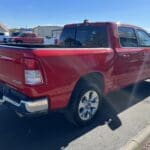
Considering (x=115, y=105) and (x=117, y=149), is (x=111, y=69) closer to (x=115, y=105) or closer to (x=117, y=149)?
(x=115, y=105)

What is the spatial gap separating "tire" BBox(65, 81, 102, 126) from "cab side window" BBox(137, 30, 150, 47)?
7.13ft

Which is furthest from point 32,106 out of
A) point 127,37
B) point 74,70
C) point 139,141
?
point 127,37

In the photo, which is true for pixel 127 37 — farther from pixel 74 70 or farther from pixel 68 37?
pixel 74 70

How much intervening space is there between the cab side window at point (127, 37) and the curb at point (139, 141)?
2.00m

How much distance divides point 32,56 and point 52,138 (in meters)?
1.49

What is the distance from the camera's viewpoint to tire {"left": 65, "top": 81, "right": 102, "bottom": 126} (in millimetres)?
4293

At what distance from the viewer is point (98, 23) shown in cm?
530

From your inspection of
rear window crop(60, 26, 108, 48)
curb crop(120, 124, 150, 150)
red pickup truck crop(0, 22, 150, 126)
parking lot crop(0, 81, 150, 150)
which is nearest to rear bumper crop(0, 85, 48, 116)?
red pickup truck crop(0, 22, 150, 126)

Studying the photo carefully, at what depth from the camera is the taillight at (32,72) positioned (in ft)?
11.4

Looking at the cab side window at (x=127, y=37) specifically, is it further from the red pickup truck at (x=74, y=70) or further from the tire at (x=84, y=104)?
the tire at (x=84, y=104)

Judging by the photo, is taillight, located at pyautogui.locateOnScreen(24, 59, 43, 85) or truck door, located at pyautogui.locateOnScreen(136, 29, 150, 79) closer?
taillight, located at pyautogui.locateOnScreen(24, 59, 43, 85)

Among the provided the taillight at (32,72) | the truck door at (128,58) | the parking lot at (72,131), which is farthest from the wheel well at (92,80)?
the taillight at (32,72)

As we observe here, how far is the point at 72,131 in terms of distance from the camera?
14.4ft

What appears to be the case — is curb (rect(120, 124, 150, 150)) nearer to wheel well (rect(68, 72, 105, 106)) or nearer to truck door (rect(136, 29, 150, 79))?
wheel well (rect(68, 72, 105, 106))
